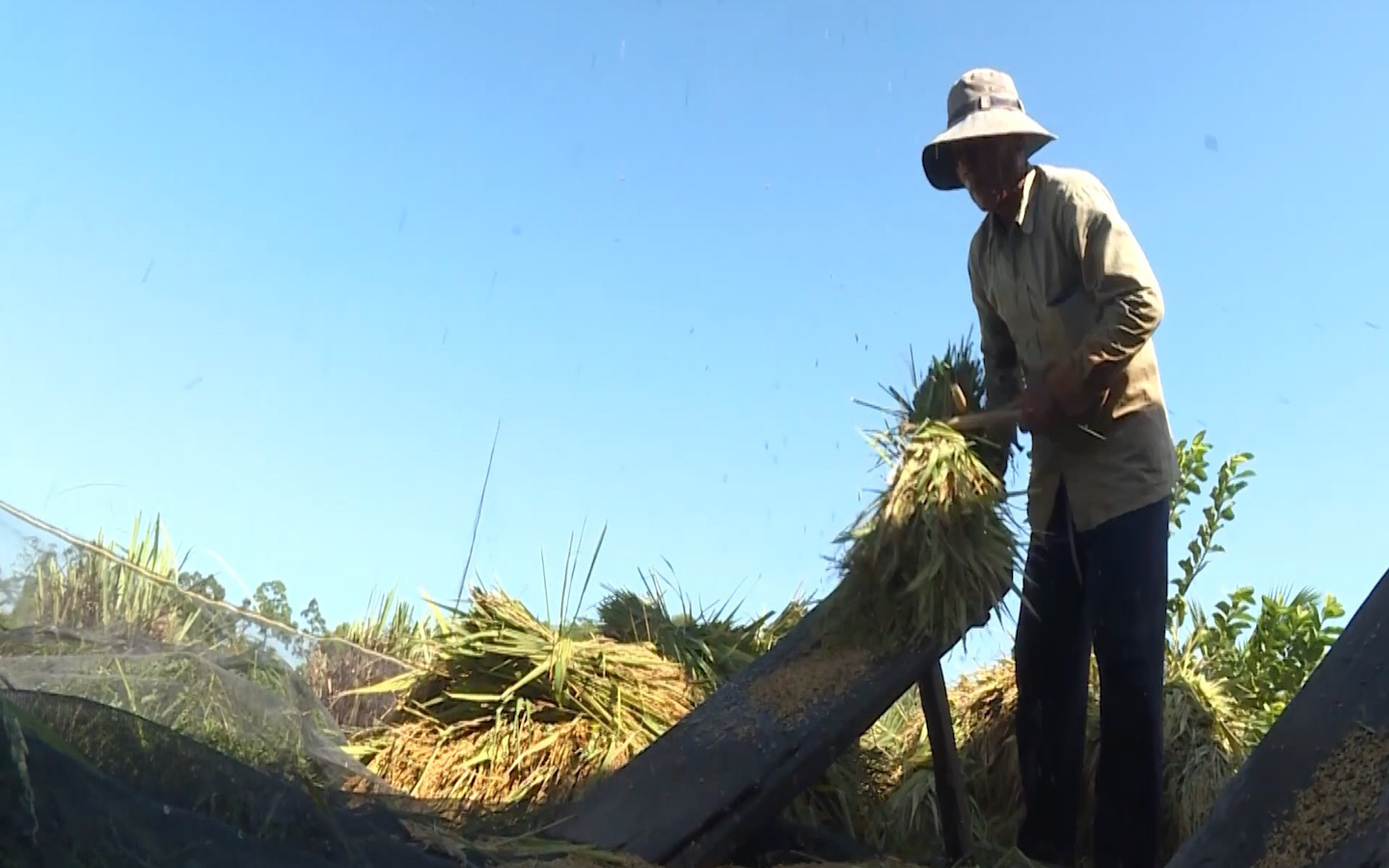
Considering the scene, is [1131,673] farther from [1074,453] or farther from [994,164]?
[994,164]

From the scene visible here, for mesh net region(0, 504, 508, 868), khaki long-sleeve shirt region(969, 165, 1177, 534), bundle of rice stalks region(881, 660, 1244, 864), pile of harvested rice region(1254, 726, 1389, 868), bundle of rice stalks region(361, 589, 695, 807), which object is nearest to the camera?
mesh net region(0, 504, 508, 868)

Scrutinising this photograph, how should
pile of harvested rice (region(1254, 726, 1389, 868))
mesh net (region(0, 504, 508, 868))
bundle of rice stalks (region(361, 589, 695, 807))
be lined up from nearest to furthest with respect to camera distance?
1. mesh net (region(0, 504, 508, 868))
2. pile of harvested rice (region(1254, 726, 1389, 868))
3. bundle of rice stalks (region(361, 589, 695, 807))

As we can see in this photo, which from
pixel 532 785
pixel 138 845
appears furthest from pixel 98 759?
pixel 532 785

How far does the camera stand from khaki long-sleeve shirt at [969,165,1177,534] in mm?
2984

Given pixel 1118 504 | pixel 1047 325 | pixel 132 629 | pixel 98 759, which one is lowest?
pixel 98 759

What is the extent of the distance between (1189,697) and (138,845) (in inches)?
156

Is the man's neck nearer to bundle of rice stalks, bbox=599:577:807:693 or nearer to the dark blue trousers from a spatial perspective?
the dark blue trousers

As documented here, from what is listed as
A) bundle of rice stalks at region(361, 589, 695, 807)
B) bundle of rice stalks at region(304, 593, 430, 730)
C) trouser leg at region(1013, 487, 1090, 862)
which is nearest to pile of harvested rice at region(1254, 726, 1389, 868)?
trouser leg at region(1013, 487, 1090, 862)

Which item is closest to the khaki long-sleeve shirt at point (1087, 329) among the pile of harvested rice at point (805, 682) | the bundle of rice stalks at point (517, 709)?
the pile of harvested rice at point (805, 682)

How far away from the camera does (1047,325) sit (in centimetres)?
322

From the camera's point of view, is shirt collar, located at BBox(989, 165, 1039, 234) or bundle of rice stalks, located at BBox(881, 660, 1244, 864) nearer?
shirt collar, located at BBox(989, 165, 1039, 234)

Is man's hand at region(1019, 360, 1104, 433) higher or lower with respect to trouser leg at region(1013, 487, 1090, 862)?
higher

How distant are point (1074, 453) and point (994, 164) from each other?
2.79 ft

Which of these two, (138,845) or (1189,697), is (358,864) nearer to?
(138,845)
